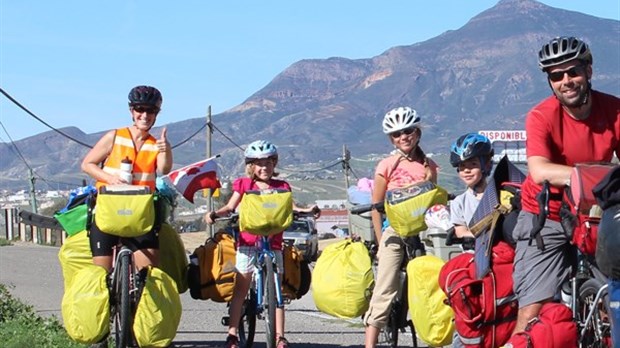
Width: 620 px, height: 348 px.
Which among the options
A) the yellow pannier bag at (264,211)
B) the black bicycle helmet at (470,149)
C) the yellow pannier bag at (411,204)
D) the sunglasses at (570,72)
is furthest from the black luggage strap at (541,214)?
the yellow pannier bag at (264,211)

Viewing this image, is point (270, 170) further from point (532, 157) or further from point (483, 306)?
point (532, 157)

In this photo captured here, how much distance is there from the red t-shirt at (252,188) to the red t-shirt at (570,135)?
13.1 feet

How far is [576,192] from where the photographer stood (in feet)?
20.6

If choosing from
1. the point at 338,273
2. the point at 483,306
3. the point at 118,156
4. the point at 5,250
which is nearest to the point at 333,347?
the point at 338,273

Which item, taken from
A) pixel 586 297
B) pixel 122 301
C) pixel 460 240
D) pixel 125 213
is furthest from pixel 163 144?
pixel 586 297

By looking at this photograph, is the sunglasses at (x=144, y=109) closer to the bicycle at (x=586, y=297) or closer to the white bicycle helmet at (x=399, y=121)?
the white bicycle helmet at (x=399, y=121)

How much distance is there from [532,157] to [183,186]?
4.93 meters

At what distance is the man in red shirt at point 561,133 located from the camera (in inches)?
266

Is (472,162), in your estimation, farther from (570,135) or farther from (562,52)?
(562,52)

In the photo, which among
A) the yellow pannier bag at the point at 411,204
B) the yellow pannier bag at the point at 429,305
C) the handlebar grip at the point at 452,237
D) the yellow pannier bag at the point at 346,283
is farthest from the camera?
the yellow pannier bag at the point at 346,283

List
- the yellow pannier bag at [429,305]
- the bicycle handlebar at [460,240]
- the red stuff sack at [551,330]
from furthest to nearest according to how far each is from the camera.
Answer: the yellow pannier bag at [429,305] < the bicycle handlebar at [460,240] < the red stuff sack at [551,330]

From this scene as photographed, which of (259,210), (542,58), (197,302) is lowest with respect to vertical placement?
(197,302)

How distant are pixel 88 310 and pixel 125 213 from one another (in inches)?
31.0

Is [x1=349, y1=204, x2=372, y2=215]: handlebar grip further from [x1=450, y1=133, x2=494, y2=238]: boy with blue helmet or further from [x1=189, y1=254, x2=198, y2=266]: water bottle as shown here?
[x1=189, y1=254, x2=198, y2=266]: water bottle
